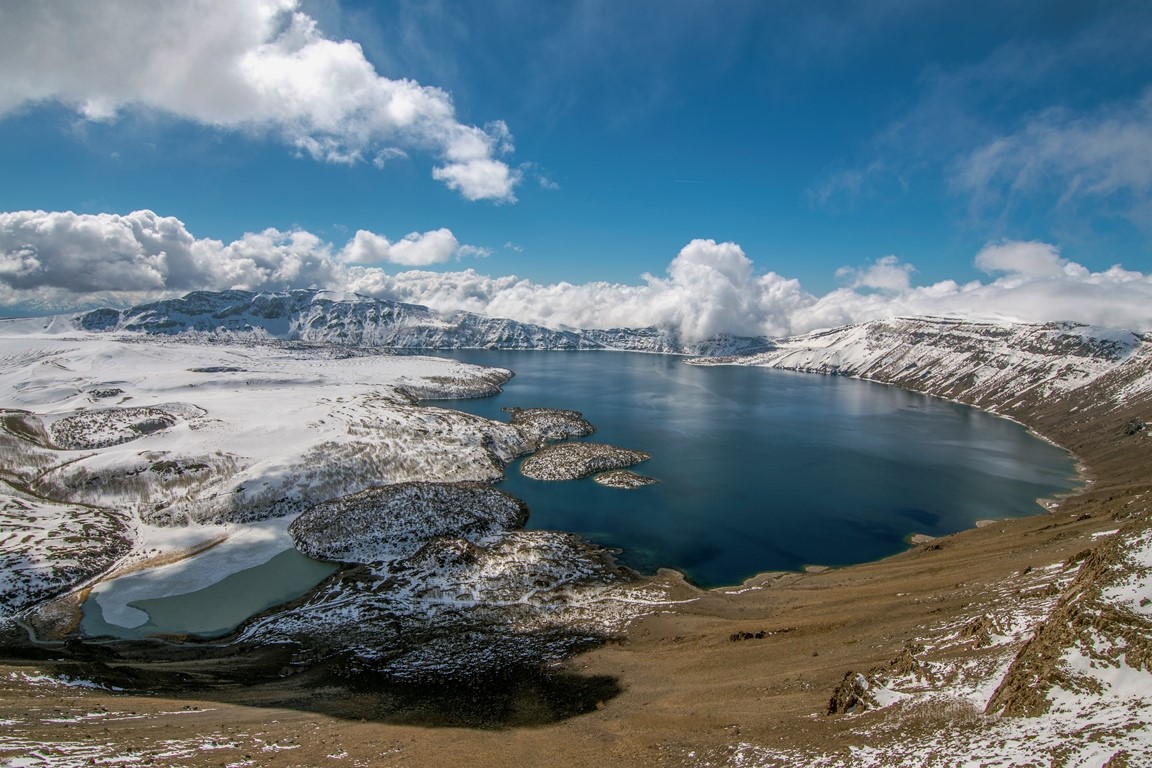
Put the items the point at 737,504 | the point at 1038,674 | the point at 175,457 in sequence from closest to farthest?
1. the point at 1038,674
2. the point at 737,504
3. the point at 175,457

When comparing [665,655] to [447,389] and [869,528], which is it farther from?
[447,389]

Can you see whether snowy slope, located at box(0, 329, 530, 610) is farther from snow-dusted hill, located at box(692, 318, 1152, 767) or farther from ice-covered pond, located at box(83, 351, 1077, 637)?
snow-dusted hill, located at box(692, 318, 1152, 767)

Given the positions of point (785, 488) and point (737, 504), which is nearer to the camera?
point (737, 504)

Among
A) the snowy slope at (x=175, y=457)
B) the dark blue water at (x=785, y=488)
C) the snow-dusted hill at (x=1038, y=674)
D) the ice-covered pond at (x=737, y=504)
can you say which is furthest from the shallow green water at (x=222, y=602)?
the snow-dusted hill at (x=1038, y=674)

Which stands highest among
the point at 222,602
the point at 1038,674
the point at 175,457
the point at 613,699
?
the point at 1038,674

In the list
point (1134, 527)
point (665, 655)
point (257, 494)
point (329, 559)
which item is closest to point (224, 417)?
point (257, 494)

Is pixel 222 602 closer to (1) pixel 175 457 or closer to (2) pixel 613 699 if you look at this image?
(1) pixel 175 457

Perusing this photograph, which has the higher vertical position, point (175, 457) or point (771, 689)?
point (771, 689)

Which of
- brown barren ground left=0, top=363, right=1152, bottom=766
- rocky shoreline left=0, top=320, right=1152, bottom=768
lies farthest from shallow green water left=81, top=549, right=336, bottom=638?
brown barren ground left=0, top=363, right=1152, bottom=766

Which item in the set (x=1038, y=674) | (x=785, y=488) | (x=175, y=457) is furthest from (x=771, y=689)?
(x=175, y=457)

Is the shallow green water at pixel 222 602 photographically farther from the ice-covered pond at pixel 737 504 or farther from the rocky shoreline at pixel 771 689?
the rocky shoreline at pixel 771 689
